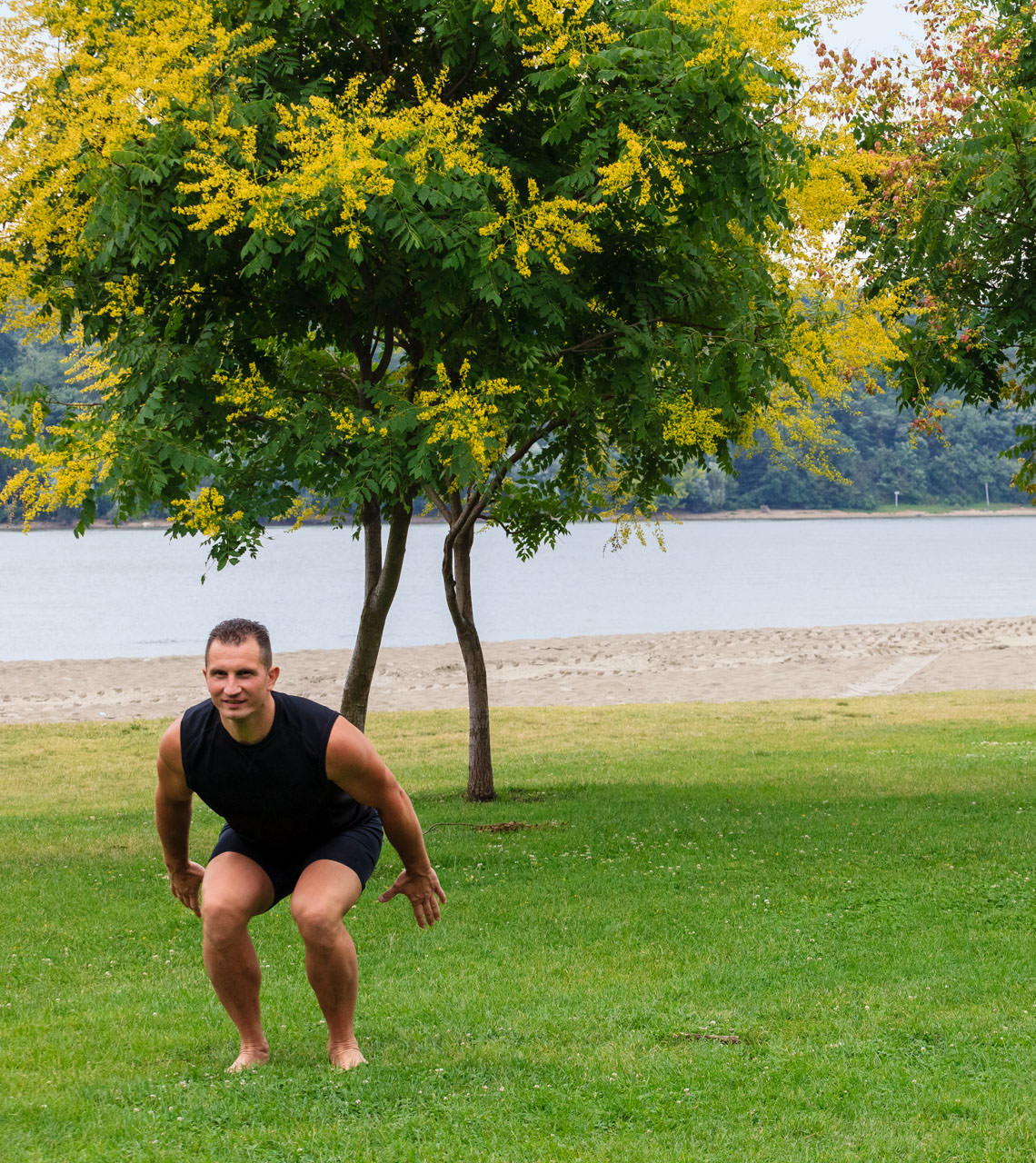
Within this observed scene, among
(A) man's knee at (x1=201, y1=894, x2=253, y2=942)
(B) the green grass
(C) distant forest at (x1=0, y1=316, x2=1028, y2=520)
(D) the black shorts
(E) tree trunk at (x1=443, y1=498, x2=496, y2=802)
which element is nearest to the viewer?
(B) the green grass

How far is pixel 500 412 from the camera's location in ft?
31.2

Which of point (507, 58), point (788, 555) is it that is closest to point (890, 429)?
point (788, 555)

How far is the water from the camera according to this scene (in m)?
45.6

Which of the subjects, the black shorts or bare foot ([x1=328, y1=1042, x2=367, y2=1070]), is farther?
bare foot ([x1=328, y1=1042, x2=367, y2=1070])

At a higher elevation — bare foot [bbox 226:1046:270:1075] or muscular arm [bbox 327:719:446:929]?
muscular arm [bbox 327:719:446:929]

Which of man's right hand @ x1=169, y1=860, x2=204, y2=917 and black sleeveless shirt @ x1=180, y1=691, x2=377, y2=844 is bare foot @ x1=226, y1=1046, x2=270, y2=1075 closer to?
man's right hand @ x1=169, y1=860, x2=204, y2=917

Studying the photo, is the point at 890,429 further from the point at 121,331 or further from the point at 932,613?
the point at 121,331

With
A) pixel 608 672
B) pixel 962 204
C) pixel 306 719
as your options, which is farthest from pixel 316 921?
pixel 608 672

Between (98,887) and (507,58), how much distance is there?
6462 millimetres

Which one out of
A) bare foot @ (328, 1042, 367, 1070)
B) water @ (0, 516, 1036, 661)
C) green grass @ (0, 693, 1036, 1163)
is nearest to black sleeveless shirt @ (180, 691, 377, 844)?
bare foot @ (328, 1042, 367, 1070)

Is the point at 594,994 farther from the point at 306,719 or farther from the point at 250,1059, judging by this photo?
the point at 306,719

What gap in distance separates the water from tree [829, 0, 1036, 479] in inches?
242

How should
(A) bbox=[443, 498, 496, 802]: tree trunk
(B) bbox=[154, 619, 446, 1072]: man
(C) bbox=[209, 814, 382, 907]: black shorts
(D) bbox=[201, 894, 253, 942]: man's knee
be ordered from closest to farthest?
1. (B) bbox=[154, 619, 446, 1072]: man
2. (D) bbox=[201, 894, 253, 942]: man's knee
3. (C) bbox=[209, 814, 382, 907]: black shorts
4. (A) bbox=[443, 498, 496, 802]: tree trunk

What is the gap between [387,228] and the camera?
854cm
